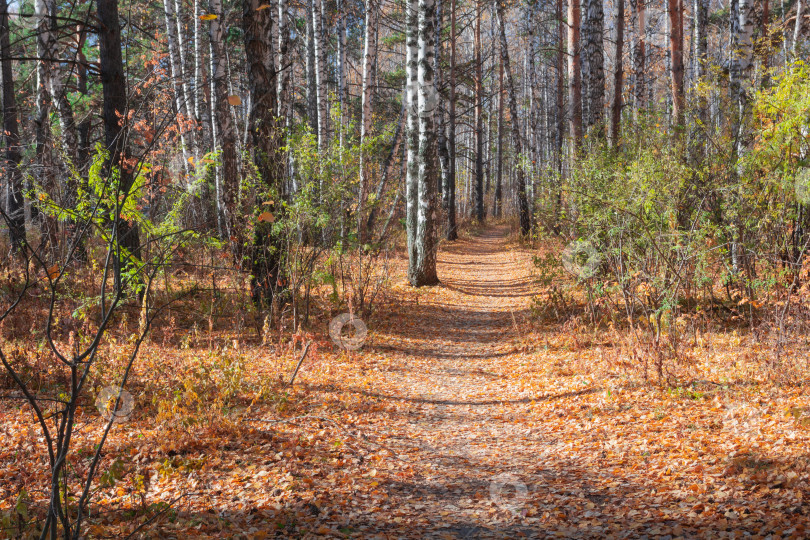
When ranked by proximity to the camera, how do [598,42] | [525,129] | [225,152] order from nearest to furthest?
[225,152] < [598,42] < [525,129]

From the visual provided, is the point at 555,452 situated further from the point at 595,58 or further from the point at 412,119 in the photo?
the point at 595,58

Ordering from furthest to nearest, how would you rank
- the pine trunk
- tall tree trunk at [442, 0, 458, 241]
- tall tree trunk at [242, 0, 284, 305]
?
tall tree trunk at [442, 0, 458, 241], the pine trunk, tall tree trunk at [242, 0, 284, 305]

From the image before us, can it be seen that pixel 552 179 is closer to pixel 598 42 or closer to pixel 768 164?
pixel 598 42

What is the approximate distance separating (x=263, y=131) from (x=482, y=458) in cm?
555

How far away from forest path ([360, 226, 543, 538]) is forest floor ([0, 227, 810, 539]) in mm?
21

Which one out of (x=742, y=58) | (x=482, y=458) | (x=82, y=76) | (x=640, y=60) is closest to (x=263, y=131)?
(x=82, y=76)

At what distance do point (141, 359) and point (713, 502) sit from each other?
18.8 ft

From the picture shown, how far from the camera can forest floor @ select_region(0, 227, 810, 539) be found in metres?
3.42

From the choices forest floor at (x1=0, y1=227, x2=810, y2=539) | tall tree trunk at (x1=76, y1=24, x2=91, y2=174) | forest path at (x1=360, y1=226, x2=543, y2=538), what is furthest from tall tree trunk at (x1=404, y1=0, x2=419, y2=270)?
tall tree trunk at (x1=76, y1=24, x2=91, y2=174)

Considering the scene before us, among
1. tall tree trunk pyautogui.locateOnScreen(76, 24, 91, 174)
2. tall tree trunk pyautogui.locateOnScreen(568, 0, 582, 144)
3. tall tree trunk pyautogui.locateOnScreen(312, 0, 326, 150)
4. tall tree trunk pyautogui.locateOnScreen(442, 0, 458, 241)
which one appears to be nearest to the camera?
tall tree trunk pyautogui.locateOnScreen(76, 24, 91, 174)

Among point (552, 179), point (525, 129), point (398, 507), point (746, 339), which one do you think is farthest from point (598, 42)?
point (525, 129)

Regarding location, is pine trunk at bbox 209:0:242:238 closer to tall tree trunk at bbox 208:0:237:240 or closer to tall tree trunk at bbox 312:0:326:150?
tall tree trunk at bbox 208:0:237:240

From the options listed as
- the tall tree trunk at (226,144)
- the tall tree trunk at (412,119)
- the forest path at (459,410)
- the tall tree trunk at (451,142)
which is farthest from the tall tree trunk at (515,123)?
the tall tree trunk at (226,144)

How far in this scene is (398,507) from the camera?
3799 millimetres
